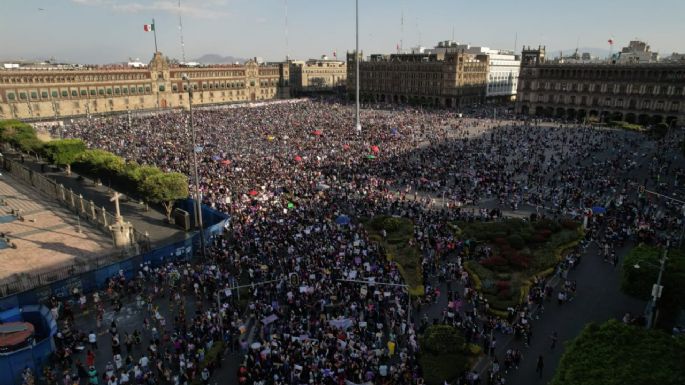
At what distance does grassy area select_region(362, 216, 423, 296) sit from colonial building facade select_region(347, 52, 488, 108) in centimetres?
9638

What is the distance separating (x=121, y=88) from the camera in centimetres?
11369

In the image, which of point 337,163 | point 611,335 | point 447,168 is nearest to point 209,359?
point 611,335

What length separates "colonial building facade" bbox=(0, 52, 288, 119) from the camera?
97.2 metres

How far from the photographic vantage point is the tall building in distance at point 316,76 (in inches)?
6266

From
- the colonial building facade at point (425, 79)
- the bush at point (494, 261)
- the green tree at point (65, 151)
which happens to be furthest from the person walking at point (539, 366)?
the colonial building facade at point (425, 79)

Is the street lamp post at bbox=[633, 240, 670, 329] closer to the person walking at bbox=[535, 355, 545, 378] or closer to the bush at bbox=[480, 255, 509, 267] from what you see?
the person walking at bbox=[535, 355, 545, 378]

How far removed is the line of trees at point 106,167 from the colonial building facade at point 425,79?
94107 mm

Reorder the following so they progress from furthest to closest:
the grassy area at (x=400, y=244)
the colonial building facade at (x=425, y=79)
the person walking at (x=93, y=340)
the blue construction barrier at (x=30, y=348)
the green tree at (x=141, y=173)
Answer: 1. the colonial building facade at (x=425, y=79)
2. the green tree at (x=141, y=173)
3. the grassy area at (x=400, y=244)
4. the person walking at (x=93, y=340)
5. the blue construction barrier at (x=30, y=348)

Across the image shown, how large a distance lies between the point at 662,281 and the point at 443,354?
11.6 metres

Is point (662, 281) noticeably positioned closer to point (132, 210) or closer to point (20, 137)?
point (132, 210)

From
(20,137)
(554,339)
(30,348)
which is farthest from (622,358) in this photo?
(20,137)

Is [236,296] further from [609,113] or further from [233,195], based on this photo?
[609,113]

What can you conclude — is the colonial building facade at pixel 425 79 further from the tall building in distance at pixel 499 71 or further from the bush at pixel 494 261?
the bush at pixel 494 261

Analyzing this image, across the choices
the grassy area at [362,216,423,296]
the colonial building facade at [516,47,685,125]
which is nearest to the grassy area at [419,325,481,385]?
the grassy area at [362,216,423,296]
